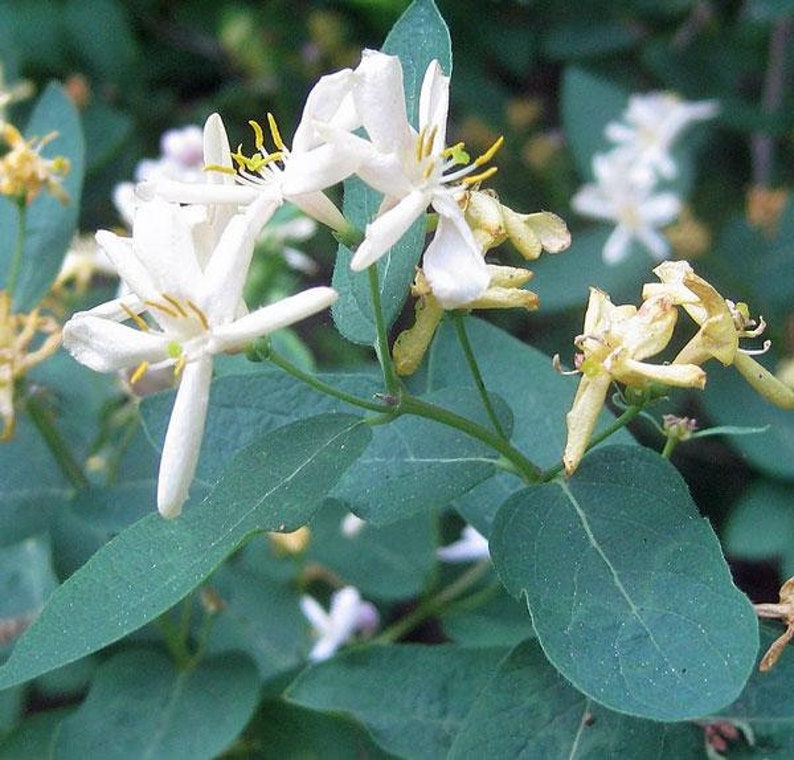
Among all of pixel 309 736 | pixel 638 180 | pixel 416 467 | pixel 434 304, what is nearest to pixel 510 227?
pixel 434 304

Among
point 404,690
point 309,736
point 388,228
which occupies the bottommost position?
point 309,736

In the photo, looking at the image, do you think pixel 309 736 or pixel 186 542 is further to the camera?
pixel 309 736

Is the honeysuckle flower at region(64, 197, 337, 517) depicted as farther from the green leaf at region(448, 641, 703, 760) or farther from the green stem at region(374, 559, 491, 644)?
the green stem at region(374, 559, 491, 644)

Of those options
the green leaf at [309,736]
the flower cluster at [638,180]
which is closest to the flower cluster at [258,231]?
the green leaf at [309,736]

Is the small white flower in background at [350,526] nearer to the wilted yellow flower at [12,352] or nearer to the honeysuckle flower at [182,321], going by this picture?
the wilted yellow flower at [12,352]

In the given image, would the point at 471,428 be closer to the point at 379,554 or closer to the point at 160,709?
the point at 160,709

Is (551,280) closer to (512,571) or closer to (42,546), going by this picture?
(42,546)

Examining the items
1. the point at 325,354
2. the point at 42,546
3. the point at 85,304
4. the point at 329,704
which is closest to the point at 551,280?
the point at 325,354
